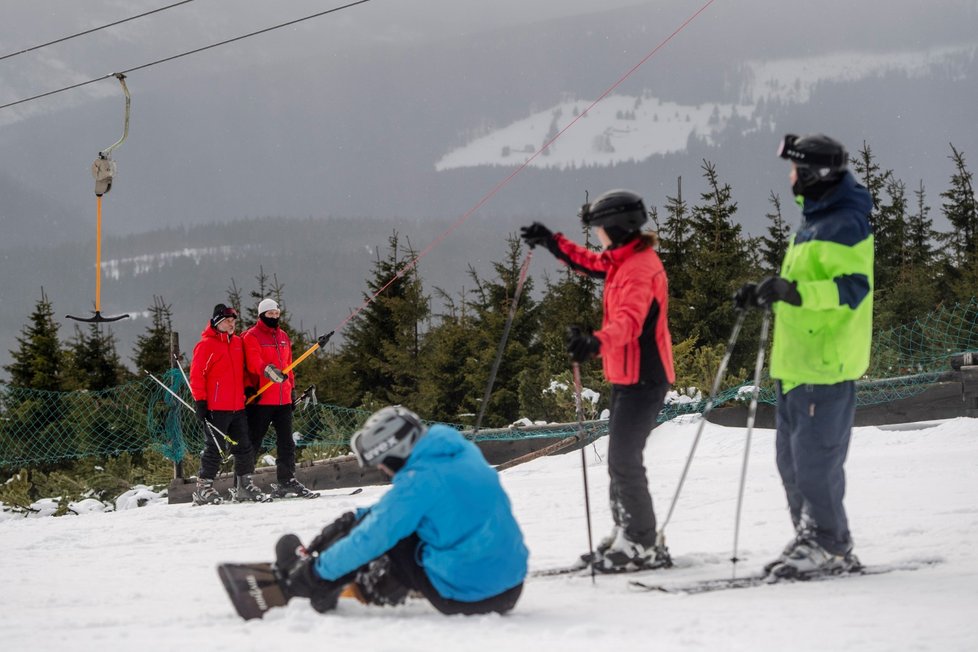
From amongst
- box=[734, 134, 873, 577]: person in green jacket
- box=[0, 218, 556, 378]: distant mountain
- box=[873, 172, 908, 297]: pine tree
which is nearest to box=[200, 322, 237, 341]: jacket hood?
box=[734, 134, 873, 577]: person in green jacket

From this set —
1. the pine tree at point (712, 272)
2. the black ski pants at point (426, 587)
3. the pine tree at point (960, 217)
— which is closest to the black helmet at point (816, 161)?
the black ski pants at point (426, 587)

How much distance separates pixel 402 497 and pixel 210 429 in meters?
5.10

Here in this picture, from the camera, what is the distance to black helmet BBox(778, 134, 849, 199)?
4090mm

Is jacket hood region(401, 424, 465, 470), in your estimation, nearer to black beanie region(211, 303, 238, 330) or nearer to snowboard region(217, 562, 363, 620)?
snowboard region(217, 562, 363, 620)

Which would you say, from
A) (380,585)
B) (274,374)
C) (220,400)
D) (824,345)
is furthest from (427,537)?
(220,400)

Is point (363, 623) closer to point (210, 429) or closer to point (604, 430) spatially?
point (210, 429)

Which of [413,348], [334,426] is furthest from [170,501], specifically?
[413,348]

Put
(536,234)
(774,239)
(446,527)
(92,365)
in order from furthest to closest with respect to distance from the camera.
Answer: (774,239) < (92,365) < (536,234) < (446,527)

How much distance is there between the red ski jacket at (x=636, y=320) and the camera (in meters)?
4.28

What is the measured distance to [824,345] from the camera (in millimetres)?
4055

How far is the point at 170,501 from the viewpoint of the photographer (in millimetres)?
8859

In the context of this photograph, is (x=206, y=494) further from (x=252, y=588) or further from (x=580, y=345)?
(x=580, y=345)

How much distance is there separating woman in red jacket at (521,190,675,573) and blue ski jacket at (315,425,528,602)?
36.2 inches

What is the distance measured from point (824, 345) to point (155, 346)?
19928mm
